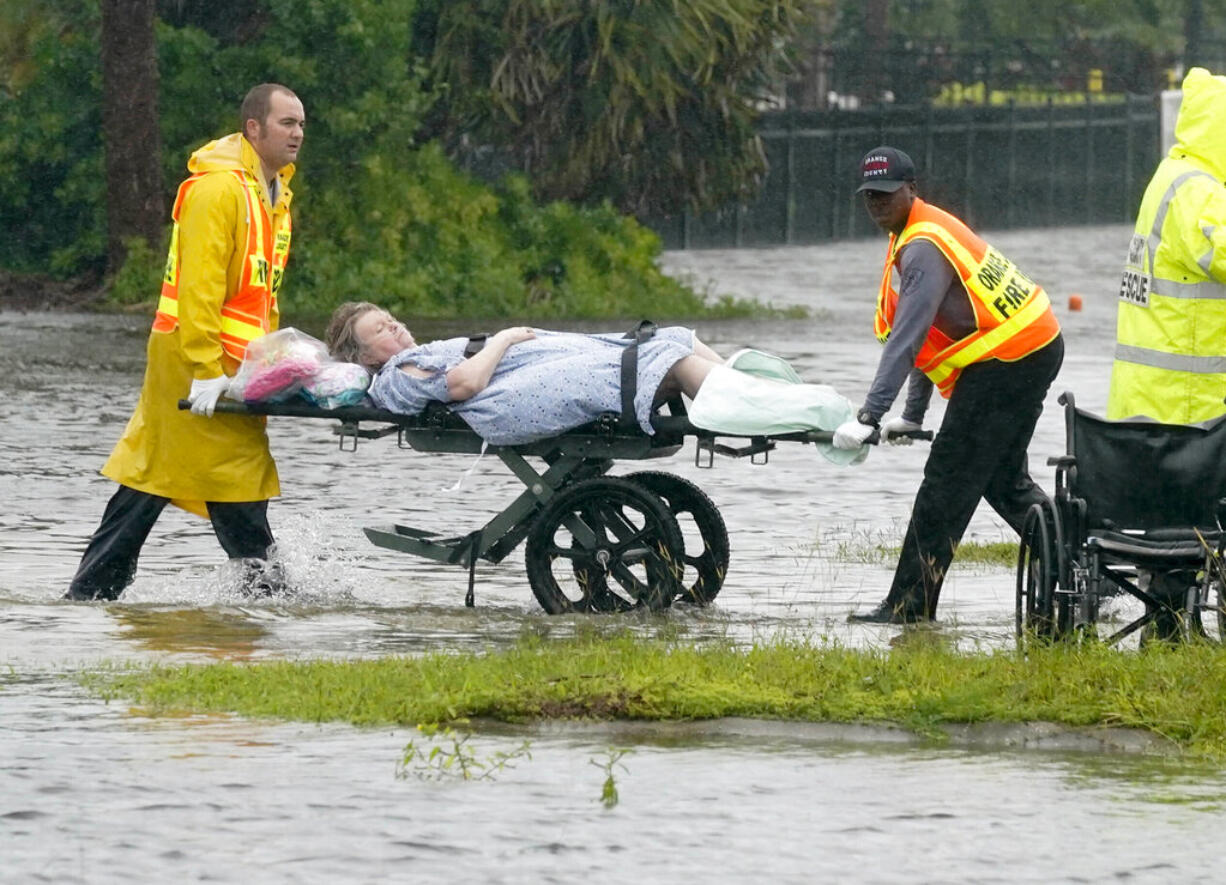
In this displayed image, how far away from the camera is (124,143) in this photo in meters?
24.8

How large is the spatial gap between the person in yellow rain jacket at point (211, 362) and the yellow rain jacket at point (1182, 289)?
3153 millimetres

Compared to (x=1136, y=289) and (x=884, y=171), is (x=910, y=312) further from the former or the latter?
(x=1136, y=289)

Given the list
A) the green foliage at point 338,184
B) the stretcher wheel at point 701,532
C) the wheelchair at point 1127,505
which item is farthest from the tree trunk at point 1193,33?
the wheelchair at point 1127,505

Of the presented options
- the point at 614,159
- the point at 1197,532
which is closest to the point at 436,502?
the point at 1197,532

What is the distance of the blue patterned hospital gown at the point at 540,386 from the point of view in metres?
9.51

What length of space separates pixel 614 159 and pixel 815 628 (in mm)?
18894

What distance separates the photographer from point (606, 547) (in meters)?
9.70

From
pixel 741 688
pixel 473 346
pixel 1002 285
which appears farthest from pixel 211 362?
pixel 741 688

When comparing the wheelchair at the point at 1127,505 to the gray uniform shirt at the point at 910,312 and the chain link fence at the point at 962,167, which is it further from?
the chain link fence at the point at 962,167

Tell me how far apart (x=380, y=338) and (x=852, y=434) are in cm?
192

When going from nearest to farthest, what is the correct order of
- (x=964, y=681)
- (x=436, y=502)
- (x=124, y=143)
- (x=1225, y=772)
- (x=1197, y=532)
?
1. (x=1225, y=772)
2. (x=964, y=681)
3. (x=1197, y=532)
4. (x=436, y=502)
5. (x=124, y=143)

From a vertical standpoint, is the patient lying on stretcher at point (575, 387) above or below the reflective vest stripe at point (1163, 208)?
below

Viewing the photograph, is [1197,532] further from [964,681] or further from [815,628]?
[815,628]

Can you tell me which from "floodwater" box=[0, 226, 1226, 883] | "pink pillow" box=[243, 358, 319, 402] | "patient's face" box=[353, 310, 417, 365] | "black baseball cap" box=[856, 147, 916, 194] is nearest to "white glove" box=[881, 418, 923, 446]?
"floodwater" box=[0, 226, 1226, 883]
